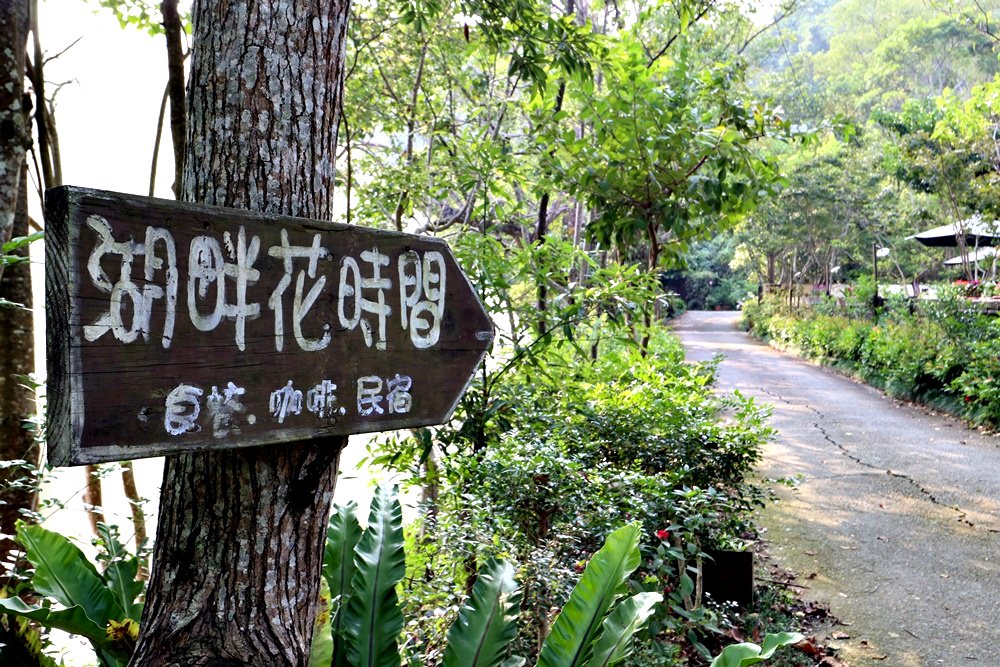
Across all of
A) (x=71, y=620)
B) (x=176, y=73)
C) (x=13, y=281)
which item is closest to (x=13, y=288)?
(x=13, y=281)

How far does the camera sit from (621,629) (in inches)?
80.8

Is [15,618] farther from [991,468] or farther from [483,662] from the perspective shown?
[991,468]

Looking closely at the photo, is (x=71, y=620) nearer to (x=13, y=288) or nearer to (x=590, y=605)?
(x=590, y=605)

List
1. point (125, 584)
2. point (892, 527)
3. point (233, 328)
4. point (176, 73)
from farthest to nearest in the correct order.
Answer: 1. point (892, 527)
2. point (176, 73)
3. point (125, 584)
4. point (233, 328)

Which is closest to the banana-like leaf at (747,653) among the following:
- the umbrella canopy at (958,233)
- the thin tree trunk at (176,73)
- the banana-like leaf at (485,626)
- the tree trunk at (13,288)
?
the banana-like leaf at (485,626)

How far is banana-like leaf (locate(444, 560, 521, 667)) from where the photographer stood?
202 centimetres

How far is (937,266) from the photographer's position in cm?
2361

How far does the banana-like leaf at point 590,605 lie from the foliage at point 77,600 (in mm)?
1081

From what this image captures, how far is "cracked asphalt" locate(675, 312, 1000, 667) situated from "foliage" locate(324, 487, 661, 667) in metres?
2.01

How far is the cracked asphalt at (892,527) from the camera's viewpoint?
376 cm

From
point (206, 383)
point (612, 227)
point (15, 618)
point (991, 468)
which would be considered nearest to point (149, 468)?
point (612, 227)

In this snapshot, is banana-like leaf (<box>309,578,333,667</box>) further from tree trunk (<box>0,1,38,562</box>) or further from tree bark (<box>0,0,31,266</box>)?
tree bark (<box>0,0,31,266</box>)

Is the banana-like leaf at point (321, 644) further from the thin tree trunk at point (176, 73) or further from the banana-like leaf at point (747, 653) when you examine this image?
the thin tree trunk at point (176, 73)

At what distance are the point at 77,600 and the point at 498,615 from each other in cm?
116
